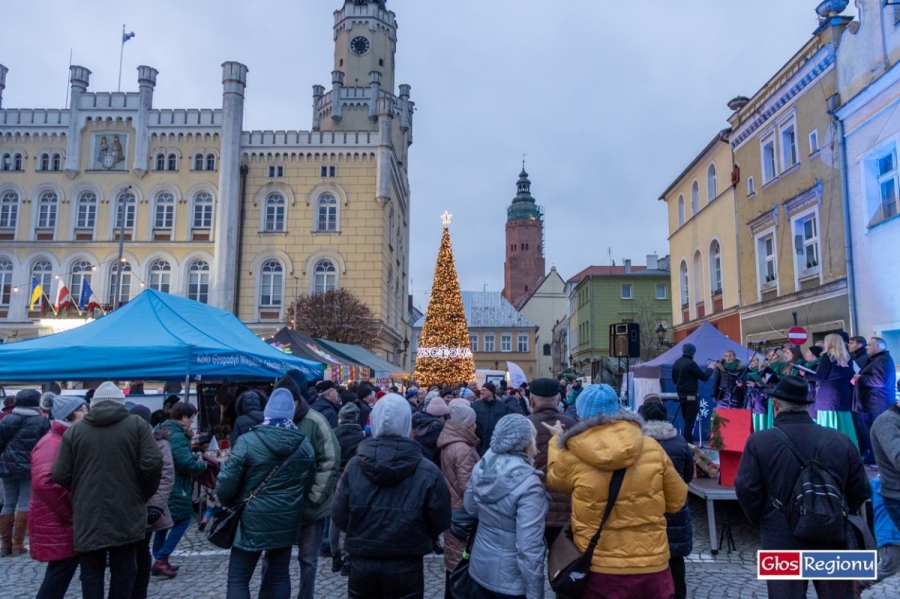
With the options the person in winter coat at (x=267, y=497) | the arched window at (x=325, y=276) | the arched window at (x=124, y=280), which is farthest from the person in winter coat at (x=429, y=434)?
the arched window at (x=124, y=280)

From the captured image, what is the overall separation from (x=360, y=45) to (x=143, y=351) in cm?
3652

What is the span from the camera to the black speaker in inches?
520

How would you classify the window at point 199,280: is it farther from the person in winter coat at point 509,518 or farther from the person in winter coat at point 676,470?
the person in winter coat at point 509,518

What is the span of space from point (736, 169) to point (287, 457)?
68.1ft

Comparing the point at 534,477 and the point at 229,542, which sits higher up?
the point at 534,477

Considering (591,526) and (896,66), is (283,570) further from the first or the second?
(896,66)

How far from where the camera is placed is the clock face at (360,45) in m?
41.0

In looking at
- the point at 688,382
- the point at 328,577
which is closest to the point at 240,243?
the point at 688,382

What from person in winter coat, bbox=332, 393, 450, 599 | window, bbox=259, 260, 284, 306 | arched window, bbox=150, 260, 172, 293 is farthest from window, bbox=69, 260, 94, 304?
person in winter coat, bbox=332, 393, 450, 599

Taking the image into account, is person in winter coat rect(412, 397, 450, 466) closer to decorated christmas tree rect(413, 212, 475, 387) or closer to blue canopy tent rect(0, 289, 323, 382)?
blue canopy tent rect(0, 289, 323, 382)

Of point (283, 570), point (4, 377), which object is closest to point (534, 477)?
point (283, 570)

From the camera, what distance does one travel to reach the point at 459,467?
5273 millimetres

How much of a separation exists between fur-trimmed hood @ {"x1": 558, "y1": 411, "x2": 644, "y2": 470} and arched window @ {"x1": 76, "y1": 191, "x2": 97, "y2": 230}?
3669 centimetres

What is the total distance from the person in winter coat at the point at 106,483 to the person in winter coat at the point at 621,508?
10.1ft
